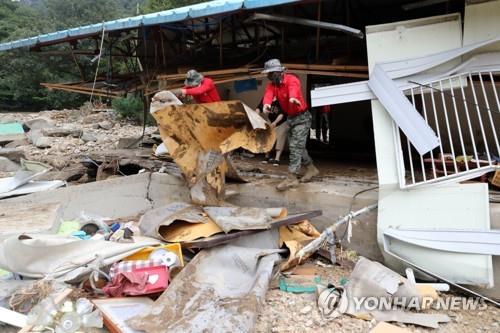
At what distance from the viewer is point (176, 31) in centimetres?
824

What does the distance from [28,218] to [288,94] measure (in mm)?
3853

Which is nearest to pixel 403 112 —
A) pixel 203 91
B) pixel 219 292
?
pixel 219 292

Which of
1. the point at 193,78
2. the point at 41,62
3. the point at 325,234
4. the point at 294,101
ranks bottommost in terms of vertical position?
the point at 325,234

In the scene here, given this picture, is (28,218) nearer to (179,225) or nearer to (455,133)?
(179,225)

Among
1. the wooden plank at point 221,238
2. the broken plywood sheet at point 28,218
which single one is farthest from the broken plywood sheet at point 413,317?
the broken plywood sheet at point 28,218

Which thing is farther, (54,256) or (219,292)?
(54,256)

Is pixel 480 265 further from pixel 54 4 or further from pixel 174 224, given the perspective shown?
pixel 54 4

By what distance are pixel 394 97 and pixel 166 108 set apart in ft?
8.82

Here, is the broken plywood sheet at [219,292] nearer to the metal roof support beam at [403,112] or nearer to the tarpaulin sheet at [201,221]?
the tarpaulin sheet at [201,221]

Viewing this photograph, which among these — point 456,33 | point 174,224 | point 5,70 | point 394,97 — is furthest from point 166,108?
point 5,70

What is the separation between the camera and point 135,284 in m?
3.67

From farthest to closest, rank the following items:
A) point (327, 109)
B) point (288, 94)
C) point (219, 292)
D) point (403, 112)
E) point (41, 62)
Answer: point (41, 62)
point (327, 109)
point (288, 94)
point (403, 112)
point (219, 292)

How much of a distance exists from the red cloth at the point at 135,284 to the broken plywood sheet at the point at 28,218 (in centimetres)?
182

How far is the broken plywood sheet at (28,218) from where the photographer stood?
16.5 feet
